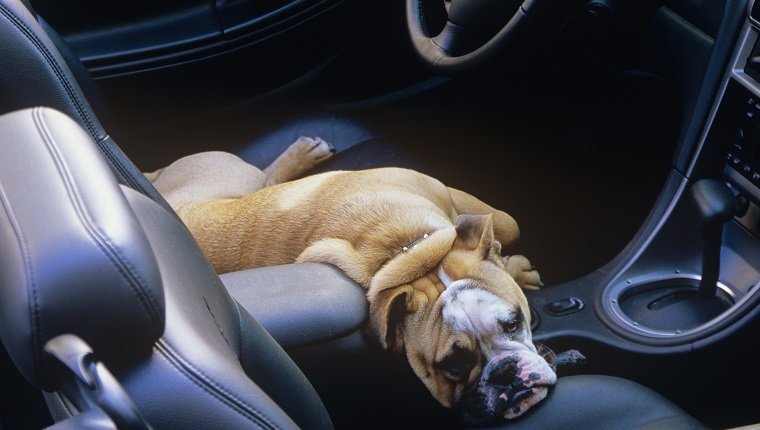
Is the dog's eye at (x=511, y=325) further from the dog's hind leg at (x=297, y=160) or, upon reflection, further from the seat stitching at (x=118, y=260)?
the seat stitching at (x=118, y=260)

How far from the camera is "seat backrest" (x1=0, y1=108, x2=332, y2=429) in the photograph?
804mm

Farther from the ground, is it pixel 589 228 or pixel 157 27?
pixel 157 27

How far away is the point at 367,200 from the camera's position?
6.68ft

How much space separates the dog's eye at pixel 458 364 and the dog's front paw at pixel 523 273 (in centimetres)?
46

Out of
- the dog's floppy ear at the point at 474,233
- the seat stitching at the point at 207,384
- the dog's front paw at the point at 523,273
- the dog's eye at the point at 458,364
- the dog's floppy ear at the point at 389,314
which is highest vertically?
the seat stitching at the point at 207,384

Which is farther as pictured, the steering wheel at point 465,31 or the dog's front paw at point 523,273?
the dog's front paw at point 523,273

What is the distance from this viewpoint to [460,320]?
179 cm

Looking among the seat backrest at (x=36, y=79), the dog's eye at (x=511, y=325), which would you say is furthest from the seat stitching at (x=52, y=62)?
the dog's eye at (x=511, y=325)

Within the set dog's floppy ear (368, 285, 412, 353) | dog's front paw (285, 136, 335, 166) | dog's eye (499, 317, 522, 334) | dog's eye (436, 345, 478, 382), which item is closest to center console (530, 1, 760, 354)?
dog's eye (499, 317, 522, 334)

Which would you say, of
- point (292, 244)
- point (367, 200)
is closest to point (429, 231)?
point (367, 200)

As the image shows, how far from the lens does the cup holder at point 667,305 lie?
6.02 feet

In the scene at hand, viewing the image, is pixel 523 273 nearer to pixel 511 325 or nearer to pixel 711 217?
pixel 511 325

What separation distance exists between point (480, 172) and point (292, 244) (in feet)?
2.42

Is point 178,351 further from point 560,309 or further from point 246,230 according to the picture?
point 560,309
